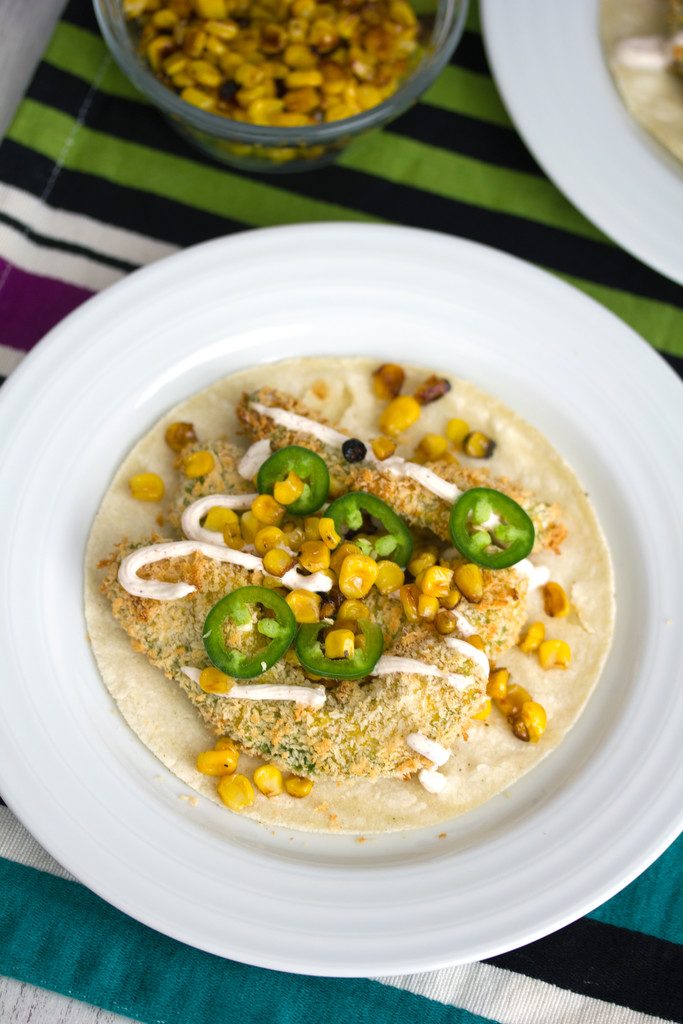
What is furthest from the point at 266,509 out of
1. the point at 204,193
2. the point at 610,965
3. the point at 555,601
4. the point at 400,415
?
the point at 610,965

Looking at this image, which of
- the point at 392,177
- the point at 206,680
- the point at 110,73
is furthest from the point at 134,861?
the point at 110,73

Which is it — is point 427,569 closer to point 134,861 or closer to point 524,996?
point 134,861

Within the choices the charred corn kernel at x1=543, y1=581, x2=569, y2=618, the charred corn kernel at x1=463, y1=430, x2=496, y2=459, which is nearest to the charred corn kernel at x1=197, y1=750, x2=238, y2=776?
the charred corn kernel at x1=543, y1=581, x2=569, y2=618

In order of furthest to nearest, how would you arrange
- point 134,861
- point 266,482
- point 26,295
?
point 26,295 → point 266,482 → point 134,861

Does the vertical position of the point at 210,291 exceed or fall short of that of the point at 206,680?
it exceeds it

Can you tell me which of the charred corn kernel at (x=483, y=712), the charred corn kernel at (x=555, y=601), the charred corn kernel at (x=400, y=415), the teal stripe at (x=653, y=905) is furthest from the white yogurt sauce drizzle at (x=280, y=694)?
the teal stripe at (x=653, y=905)

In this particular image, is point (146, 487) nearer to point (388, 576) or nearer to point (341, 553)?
point (341, 553)

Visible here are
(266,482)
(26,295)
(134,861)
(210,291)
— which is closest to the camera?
(134,861)
